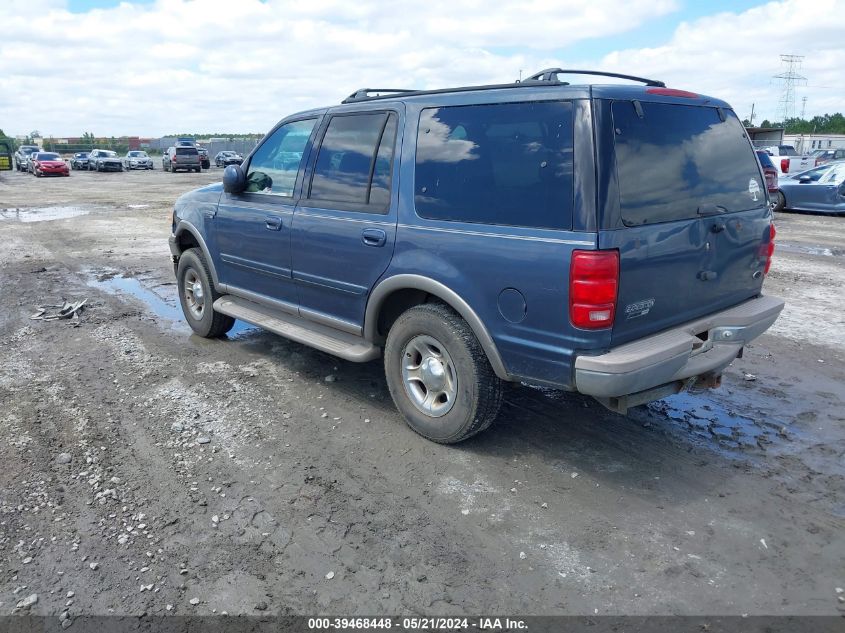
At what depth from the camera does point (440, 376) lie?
417 centimetres

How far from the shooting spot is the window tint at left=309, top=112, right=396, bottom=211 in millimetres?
4375

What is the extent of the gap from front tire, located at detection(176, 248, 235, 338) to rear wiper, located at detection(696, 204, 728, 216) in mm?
4205

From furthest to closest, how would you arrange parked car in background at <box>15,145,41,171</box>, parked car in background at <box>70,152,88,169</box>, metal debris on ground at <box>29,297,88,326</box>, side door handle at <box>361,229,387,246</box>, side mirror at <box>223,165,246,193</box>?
parked car in background at <box>70,152,88,169</box>, parked car in background at <box>15,145,41,171</box>, metal debris on ground at <box>29,297,88,326</box>, side mirror at <box>223,165,246,193</box>, side door handle at <box>361,229,387,246</box>

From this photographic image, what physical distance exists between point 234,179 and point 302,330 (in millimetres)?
1450

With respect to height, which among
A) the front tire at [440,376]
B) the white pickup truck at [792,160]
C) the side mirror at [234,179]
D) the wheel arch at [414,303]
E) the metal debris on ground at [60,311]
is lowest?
the metal debris on ground at [60,311]

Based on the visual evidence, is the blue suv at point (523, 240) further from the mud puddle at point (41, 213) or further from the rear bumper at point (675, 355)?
the mud puddle at point (41, 213)

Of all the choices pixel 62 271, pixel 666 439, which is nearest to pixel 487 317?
pixel 666 439

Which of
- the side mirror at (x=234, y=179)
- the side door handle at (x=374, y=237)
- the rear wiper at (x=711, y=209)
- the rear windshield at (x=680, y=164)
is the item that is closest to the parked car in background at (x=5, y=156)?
the side mirror at (x=234, y=179)

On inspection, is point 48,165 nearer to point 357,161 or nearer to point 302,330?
point 302,330

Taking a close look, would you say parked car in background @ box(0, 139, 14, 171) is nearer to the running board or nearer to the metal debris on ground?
the metal debris on ground

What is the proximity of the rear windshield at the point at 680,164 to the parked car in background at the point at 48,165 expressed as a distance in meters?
43.7

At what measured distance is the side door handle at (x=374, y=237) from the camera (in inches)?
168

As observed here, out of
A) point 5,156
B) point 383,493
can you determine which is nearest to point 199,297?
point 383,493

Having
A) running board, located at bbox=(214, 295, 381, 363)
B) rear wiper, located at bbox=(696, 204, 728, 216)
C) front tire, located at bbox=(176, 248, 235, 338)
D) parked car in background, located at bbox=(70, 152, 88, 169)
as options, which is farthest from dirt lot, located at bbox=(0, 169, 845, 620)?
parked car in background, located at bbox=(70, 152, 88, 169)
